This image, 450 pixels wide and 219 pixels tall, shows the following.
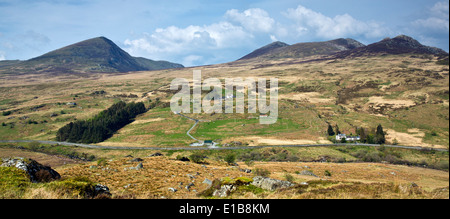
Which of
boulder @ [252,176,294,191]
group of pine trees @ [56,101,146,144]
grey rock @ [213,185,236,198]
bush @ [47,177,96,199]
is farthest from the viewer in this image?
group of pine trees @ [56,101,146,144]

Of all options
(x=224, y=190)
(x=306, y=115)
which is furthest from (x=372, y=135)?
(x=224, y=190)

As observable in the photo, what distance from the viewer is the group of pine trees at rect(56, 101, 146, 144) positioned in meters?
99.2

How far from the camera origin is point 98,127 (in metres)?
107

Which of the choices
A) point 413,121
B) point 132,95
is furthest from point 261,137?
point 132,95

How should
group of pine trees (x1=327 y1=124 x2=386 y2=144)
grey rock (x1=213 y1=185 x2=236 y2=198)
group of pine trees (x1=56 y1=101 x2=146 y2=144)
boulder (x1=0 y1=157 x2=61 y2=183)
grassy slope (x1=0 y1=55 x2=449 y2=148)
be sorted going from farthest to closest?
group of pine trees (x1=56 y1=101 x2=146 y2=144), grassy slope (x1=0 y1=55 x2=449 y2=148), group of pine trees (x1=327 y1=124 x2=386 y2=144), grey rock (x1=213 y1=185 x2=236 y2=198), boulder (x1=0 y1=157 x2=61 y2=183)

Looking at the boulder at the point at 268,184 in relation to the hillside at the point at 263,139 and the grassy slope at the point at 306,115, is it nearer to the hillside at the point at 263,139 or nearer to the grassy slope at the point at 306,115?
the hillside at the point at 263,139

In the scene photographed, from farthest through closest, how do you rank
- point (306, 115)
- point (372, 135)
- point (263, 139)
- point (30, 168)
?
point (306, 115) → point (263, 139) → point (372, 135) → point (30, 168)

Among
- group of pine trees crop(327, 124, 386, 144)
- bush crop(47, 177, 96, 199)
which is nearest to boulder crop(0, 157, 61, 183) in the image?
bush crop(47, 177, 96, 199)

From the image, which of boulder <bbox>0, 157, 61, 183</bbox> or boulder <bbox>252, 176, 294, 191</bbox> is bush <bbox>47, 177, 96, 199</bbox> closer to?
boulder <bbox>0, 157, 61, 183</bbox>

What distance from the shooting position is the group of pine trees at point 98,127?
99250mm

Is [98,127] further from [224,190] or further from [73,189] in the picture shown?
[224,190]

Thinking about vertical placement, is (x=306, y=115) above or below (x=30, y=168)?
below

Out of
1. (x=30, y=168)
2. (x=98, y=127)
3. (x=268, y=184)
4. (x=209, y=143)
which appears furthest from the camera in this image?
(x=98, y=127)

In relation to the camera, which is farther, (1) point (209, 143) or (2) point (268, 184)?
(1) point (209, 143)
